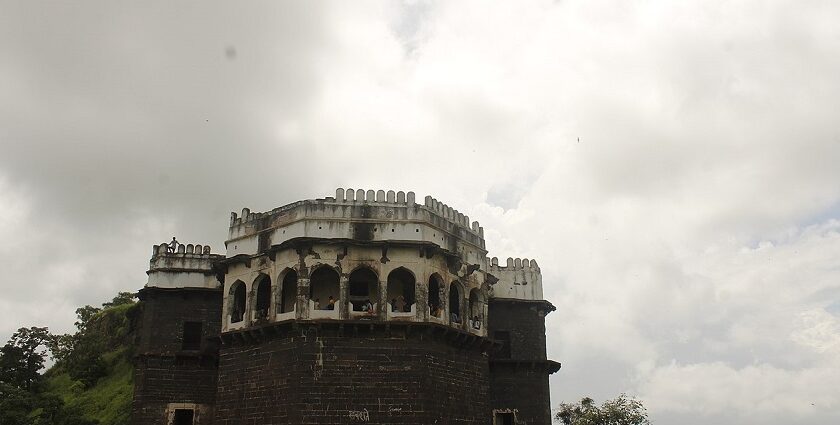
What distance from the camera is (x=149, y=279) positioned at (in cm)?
2866

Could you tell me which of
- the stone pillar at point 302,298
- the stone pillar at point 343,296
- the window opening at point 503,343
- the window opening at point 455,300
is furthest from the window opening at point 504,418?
the stone pillar at point 302,298

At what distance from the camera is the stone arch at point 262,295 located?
2442cm

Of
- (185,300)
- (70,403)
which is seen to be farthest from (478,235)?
(70,403)

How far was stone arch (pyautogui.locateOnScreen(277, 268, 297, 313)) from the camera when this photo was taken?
79.7 ft

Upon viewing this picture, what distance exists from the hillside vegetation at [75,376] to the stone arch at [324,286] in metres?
11.5

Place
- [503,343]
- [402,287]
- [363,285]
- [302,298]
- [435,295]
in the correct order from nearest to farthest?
[302,298] < [363,285] < [402,287] < [435,295] < [503,343]

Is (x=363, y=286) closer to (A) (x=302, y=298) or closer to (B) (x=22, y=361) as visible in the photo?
(A) (x=302, y=298)

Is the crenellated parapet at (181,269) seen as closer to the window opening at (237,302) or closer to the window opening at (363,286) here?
Result: the window opening at (237,302)

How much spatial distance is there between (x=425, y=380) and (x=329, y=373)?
294cm

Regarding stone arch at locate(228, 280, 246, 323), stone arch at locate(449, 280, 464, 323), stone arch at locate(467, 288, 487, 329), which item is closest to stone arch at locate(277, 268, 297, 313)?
stone arch at locate(228, 280, 246, 323)

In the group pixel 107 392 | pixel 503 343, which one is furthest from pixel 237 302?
pixel 107 392

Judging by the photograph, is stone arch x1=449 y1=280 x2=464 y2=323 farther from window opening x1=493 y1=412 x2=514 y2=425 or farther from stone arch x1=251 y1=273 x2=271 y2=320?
stone arch x1=251 y1=273 x2=271 y2=320

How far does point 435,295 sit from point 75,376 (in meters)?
20.8

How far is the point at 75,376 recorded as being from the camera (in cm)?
3562
